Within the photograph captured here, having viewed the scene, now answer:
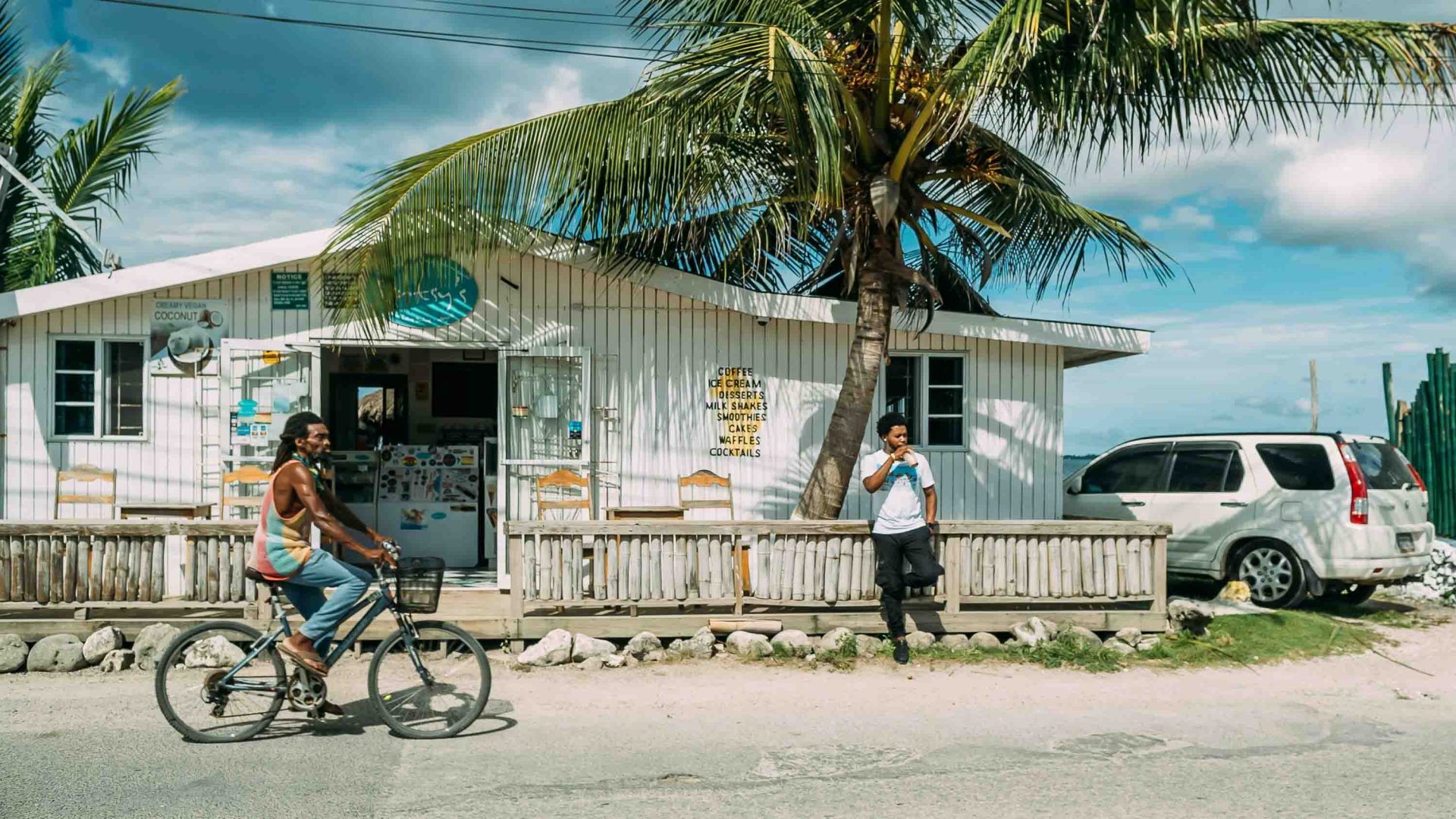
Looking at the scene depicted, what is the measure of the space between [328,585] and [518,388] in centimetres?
442

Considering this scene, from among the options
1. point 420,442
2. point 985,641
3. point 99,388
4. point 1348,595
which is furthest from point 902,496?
point 99,388

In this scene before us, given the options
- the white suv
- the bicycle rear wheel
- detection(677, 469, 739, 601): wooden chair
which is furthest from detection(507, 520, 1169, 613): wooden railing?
the bicycle rear wheel

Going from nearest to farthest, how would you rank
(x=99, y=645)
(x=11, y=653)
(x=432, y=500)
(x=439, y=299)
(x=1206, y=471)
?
1. (x=11, y=653)
2. (x=99, y=645)
3. (x=439, y=299)
4. (x=1206, y=471)
5. (x=432, y=500)

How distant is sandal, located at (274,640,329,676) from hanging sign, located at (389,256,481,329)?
14.8ft

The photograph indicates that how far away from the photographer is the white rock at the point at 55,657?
7.74m

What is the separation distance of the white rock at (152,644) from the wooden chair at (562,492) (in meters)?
3.29

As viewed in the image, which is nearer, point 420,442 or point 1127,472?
point 1127,472

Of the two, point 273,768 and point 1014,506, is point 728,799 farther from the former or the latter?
point 1014,506

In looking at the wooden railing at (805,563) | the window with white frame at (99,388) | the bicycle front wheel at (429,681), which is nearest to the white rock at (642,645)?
the wooden railing at (805,563)

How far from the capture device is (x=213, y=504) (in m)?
9.65

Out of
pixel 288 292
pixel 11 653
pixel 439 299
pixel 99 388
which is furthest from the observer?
pixel 439 299

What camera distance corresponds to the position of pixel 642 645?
818 cm

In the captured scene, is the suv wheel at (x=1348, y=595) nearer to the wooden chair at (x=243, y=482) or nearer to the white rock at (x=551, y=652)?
the white rock at (x=551, y=652)

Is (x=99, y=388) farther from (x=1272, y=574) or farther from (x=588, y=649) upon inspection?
(x=1272, y=574)
